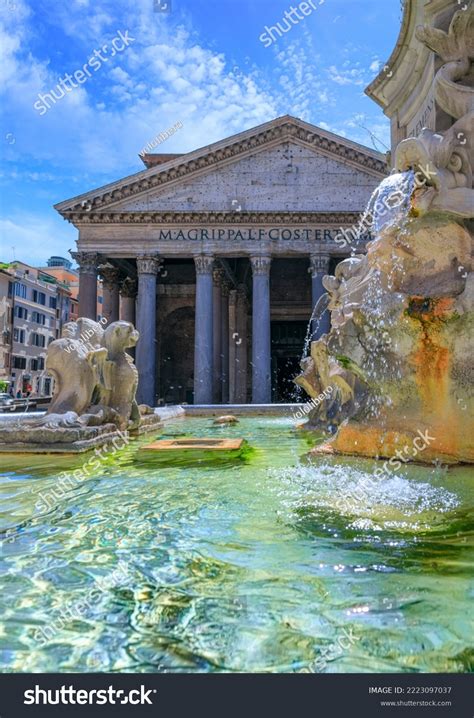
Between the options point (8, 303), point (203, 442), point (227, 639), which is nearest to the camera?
point (227, 639)

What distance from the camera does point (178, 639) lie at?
5.26 feet

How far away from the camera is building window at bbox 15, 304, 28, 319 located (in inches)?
1727

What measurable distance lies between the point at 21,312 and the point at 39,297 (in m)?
3.22

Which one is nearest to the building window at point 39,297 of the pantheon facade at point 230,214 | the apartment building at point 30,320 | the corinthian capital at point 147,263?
the apartment building at point 30,320

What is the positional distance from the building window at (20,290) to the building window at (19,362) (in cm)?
512

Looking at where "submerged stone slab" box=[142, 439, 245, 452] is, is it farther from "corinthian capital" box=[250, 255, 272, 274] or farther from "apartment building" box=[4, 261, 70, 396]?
"apartment building" box=[4, 261, 70, 396]

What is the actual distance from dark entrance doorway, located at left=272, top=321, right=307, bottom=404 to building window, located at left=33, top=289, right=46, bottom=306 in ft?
75.7

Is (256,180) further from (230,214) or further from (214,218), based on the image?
(214,218)

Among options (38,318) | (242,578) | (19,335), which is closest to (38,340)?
(38,318)

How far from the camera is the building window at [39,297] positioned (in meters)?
46.6

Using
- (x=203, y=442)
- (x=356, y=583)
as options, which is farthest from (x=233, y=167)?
(x=356, y=583)

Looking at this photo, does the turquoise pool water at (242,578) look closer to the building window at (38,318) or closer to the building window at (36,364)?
the building window at (38,318)
